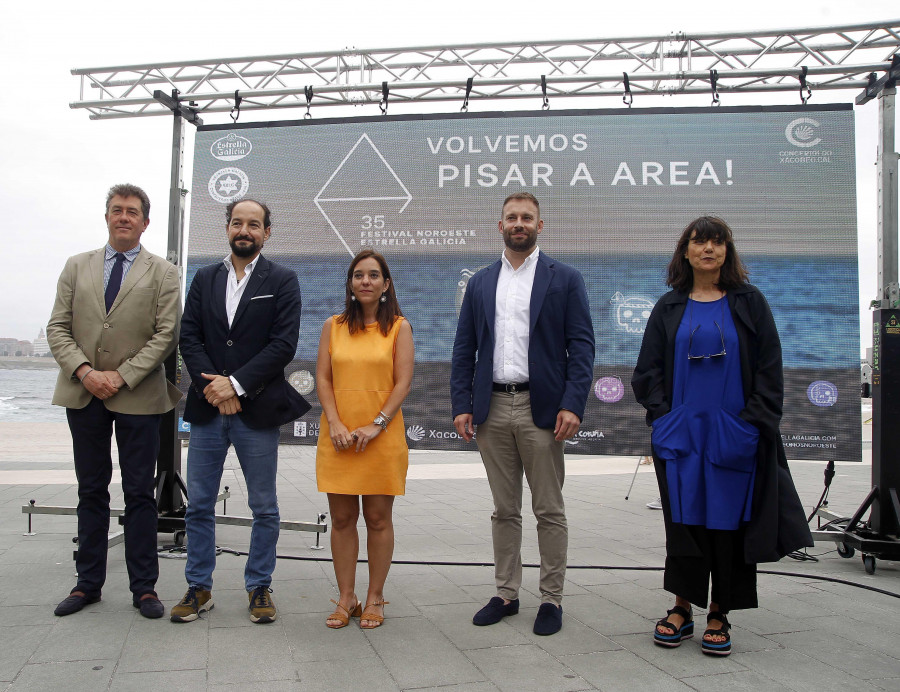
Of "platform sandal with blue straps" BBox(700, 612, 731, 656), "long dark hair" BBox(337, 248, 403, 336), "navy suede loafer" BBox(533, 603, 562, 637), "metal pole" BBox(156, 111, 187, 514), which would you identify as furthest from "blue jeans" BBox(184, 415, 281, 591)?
"platform sandal with blue straps" BBox(700, 612, 731, 656)

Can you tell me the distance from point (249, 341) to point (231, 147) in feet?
8.84

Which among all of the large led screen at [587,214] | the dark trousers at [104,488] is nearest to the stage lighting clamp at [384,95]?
the large led screen at [587,214]

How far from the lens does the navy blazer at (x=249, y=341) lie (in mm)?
3277

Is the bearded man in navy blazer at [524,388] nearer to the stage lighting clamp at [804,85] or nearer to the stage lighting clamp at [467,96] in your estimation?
the stage lighting clamp at [467,96]

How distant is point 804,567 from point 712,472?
2072 mm

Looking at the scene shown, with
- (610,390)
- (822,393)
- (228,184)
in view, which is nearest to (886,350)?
(822,393)

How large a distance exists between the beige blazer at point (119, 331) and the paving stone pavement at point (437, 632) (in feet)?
3.36

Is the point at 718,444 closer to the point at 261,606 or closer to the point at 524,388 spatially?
the point at 524,388

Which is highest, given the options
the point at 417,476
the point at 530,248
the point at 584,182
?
the point at 584,182

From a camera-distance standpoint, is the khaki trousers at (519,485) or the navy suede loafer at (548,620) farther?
the khaki trousers at (519,485)

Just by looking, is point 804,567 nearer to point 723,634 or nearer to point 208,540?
point 723,634

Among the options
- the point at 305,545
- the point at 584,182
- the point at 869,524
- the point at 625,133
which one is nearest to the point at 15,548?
the point at 305,545

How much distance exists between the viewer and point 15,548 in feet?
14.8

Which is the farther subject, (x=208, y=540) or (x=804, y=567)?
(x=804, y=567)
